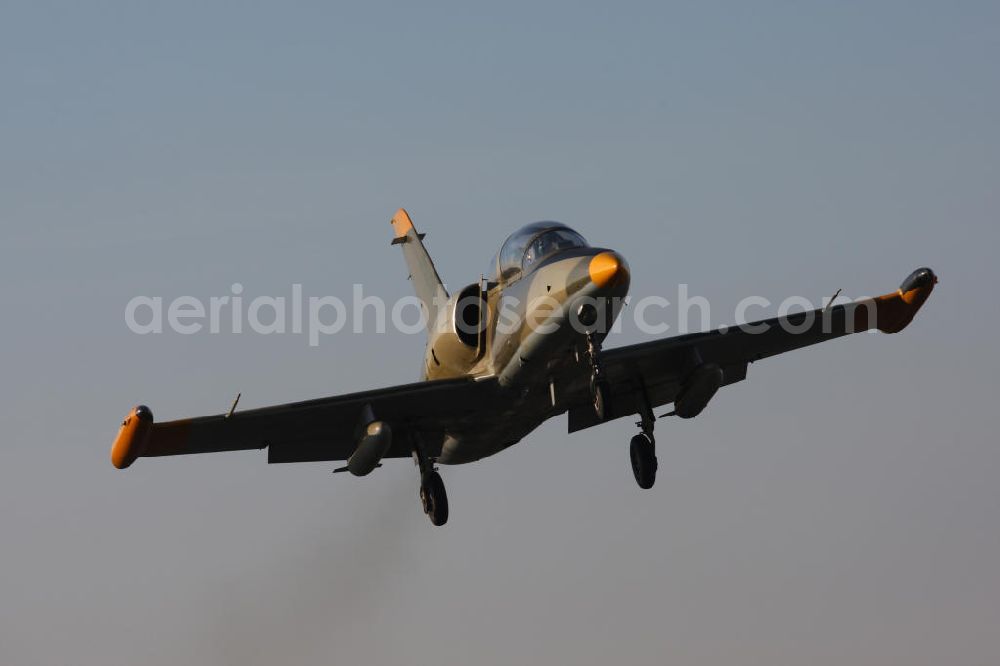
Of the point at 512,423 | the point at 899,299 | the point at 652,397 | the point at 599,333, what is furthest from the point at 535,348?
the point at 899,299

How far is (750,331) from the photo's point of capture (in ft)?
105

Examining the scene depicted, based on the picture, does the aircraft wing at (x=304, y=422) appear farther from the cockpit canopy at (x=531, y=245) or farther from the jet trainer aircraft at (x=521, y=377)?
the cockpit canopy at (x=531, y=245)

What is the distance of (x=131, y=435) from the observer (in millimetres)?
28312

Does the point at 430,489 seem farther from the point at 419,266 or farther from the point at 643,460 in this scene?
the point at 419,266

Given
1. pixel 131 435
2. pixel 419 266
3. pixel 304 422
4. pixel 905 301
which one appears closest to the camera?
pixel 131 435

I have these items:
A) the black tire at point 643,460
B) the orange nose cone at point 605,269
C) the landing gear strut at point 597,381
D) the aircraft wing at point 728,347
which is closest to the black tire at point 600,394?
the landing gear strut at point 597,381

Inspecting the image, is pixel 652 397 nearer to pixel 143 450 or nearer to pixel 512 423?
pixel 512 423

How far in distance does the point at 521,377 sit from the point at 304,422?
5081 mm

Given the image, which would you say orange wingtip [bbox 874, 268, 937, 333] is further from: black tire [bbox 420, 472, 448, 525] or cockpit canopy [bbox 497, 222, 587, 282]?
black tire [bbox 420, 472, 448, 525]

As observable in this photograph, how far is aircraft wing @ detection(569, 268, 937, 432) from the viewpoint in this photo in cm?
3084

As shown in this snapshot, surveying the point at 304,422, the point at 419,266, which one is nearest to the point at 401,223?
the point at 419,266

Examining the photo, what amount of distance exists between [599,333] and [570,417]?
5865mm

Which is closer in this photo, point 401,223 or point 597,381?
point 597,381

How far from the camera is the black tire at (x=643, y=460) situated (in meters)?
31.2
